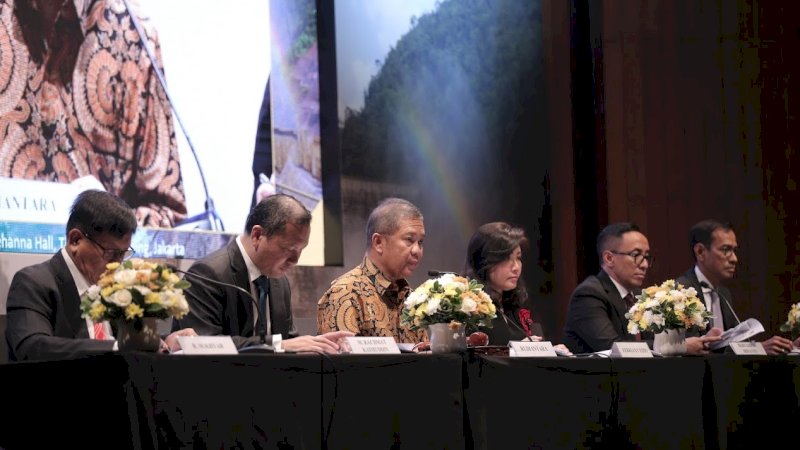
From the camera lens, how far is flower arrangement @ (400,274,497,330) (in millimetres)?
3484

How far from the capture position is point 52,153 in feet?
14.3

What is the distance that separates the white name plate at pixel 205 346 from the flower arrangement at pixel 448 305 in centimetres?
74

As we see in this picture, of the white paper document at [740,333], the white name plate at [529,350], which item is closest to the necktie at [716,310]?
the white paper document at [740,333]

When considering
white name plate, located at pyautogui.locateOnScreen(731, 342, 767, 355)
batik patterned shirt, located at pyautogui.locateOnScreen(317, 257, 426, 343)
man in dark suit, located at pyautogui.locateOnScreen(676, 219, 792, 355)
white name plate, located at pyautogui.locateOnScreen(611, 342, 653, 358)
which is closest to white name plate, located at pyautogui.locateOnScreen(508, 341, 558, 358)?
white name plate, located at pyautogui.locateOnScreen(611, 342, 653, 358)

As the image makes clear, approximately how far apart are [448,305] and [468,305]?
2.5 inches

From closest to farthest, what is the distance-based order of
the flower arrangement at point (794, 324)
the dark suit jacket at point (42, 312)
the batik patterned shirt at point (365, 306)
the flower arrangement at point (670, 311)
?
the dark suit jacket at point (42, 312)
the batik patterned shirt at point (365, 306)
the flower arrangement at point (670, 311)
the flower arrangement at point (794, 324)

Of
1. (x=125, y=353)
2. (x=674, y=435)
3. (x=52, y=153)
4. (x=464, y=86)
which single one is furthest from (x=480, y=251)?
(x=464, y=86)

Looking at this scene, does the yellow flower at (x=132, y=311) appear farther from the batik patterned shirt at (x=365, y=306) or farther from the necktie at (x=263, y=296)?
the batik patterned shirt at (x=365, y=306)

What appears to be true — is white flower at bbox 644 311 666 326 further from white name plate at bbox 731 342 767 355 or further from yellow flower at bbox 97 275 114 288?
Answer: yellow flower at bbox 97 275 114 288

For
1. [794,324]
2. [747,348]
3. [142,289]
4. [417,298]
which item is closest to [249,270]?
[417,298]

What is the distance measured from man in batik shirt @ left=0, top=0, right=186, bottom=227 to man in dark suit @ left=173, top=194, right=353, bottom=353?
2.92 feet

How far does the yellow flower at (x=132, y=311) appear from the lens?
9.47 feet

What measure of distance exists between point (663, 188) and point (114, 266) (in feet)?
16.0

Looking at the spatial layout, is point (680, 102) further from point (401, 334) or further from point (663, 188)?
point (401, 334)
